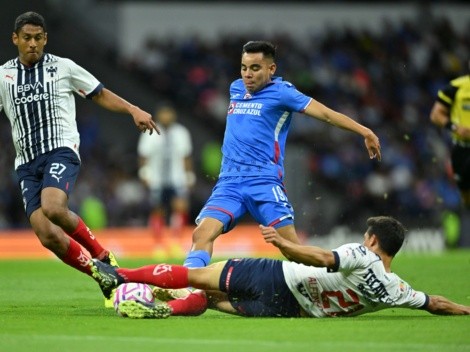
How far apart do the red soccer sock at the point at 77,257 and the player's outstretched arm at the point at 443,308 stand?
2.83 m

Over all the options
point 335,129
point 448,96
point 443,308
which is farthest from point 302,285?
point 335,129

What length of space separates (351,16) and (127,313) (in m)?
23.3

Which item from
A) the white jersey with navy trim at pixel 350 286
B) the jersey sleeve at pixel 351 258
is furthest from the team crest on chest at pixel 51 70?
the jersey sleeve at pixel 351 258

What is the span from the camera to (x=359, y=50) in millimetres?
29906

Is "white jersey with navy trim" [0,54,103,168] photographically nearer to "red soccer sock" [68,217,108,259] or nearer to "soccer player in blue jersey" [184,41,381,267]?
"red soccer sock" [68,217,108,259]

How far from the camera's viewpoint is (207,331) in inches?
315

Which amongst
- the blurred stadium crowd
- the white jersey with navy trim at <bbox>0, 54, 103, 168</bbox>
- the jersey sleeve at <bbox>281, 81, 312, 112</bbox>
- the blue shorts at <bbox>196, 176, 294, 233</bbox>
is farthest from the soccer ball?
the blurred stadium crowd

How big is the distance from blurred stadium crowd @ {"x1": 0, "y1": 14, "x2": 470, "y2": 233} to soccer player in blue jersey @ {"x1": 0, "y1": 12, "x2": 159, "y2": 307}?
1174cm

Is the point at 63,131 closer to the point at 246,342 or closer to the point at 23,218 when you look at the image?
the point at 246,342

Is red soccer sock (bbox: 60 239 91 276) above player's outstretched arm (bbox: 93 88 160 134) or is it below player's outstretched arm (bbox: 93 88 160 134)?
below

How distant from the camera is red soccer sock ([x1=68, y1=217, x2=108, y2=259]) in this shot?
9969 mm

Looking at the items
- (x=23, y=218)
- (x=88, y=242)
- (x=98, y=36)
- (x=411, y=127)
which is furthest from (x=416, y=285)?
(x=98, y=36)

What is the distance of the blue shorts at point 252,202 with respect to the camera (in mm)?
9836

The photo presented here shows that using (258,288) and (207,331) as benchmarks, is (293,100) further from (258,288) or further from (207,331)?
(207,331)
